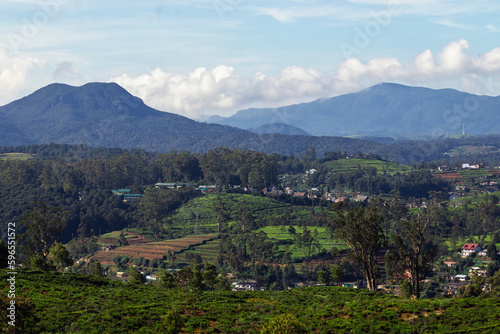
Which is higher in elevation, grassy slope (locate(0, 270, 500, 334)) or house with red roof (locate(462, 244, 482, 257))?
grassy slope (locate(0, 270, 500, 334))

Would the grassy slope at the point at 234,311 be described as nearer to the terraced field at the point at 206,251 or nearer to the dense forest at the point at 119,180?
the terraced field at the point at 206,251

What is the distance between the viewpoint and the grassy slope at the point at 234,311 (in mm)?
23984

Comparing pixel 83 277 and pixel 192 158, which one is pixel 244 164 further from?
pixel 83 277

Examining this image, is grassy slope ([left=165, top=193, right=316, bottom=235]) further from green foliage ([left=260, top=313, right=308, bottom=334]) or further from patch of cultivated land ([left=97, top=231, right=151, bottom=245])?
green foliage ([left=260, top=313, right=308, bottom=334])

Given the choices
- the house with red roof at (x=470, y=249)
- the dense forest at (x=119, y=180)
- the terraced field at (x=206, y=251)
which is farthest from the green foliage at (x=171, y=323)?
the dense forest at (x=119, y=180)

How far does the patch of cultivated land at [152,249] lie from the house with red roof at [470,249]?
33.8 metres

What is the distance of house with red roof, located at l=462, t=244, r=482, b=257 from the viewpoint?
232 feet

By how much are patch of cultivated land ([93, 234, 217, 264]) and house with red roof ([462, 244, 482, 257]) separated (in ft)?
111

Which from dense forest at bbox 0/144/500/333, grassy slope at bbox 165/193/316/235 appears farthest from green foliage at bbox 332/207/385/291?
grassy slope at bbox 165/193/316/235

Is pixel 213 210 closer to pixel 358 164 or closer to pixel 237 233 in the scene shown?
pixel 237 233

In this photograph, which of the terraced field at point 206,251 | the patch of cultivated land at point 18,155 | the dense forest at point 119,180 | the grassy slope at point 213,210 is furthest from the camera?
the patch of cultivated land at point 18,155

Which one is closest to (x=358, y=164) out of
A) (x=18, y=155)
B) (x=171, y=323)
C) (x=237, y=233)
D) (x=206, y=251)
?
(x=237, y=233)

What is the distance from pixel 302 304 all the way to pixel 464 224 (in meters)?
61.7

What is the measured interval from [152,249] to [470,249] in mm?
41667
